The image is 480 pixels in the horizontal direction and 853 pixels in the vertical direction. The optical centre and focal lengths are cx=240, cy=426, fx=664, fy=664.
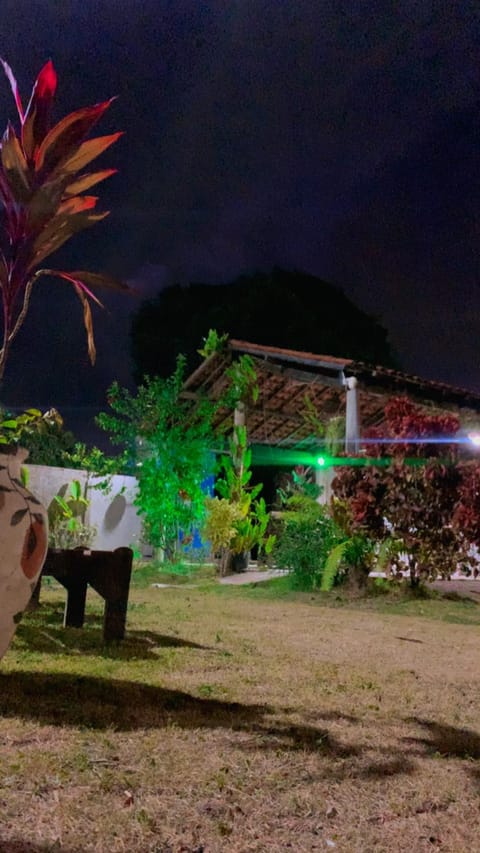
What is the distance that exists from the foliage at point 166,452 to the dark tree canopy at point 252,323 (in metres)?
9.68

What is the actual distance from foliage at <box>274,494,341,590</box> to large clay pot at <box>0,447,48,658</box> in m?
6.86

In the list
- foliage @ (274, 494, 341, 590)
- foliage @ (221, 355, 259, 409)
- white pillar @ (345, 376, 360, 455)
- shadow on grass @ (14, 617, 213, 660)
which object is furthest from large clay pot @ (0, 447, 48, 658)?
foliage @ (221, 355, 259, 409)

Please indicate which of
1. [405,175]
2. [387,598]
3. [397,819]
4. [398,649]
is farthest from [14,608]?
[405,175]

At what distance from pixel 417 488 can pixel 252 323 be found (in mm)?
16116

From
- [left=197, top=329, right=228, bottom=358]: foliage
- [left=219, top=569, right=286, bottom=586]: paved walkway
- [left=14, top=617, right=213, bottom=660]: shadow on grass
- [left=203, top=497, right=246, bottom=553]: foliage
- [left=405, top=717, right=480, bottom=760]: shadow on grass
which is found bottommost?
[left=219, top=569, right=286, bottom=586]: paved walkway

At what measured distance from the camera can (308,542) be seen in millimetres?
9148

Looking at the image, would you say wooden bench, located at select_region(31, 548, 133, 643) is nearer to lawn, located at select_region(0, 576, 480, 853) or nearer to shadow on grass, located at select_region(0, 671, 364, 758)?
lawn, located at select_region(0, 576, 480, 853)

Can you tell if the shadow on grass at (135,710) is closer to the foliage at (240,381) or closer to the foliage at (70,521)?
the foliage at (70,521)

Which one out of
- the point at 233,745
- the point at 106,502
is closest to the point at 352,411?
the point at 106,502

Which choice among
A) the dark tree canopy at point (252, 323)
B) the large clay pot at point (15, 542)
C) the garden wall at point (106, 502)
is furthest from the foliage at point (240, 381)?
the dark tree canopy at point (252, 323)

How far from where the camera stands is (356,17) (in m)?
8.24

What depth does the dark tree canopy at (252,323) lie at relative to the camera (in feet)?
72.7

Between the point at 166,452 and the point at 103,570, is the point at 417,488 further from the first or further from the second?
the point at 166,452

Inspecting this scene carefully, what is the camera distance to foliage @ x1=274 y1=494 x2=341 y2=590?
355 inches
